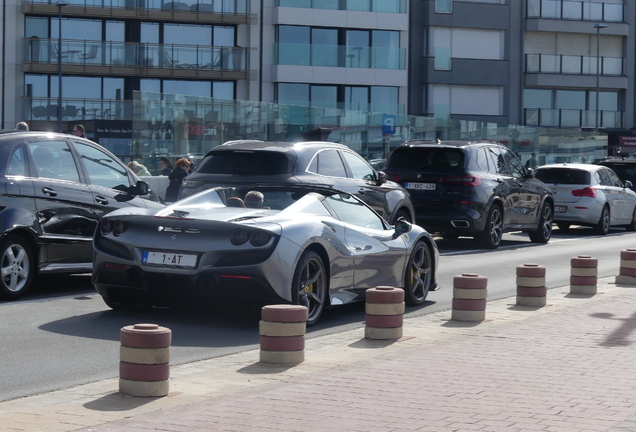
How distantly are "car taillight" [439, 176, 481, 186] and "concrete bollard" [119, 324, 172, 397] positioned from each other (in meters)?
12.2

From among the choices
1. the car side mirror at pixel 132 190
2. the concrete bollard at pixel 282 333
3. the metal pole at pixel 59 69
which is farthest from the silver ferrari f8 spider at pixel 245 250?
the metal pole at pixel 59 69

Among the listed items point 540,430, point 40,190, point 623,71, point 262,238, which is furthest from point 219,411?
point 623,71

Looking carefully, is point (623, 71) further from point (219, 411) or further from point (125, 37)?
point (219, 411)

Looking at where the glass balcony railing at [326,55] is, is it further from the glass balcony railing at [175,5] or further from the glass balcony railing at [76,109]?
the glass balcony railing at [76,109]

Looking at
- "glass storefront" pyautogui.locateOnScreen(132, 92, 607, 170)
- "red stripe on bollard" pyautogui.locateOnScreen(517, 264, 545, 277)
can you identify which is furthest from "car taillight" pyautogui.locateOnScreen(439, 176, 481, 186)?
"glass storefront" pyautogui.locateOnScreen(132, 92, 607, 170)

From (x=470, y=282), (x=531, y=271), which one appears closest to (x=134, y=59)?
(x=531, y=271)

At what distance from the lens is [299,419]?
5.61m

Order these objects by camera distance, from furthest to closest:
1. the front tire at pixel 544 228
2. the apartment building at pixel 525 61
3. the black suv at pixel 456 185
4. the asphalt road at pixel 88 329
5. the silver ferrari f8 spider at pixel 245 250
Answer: the apartment building at pixel 525 61 < the front tire at pixel 544 228 < the black suv at pixel 456 185 < the silver ferrari f8 spider at pixel 245 250 < the asphalt road at pixel 88 329

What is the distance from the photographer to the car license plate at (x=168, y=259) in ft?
28.3

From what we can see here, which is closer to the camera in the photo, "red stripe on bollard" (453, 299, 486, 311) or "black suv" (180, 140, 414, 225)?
"red stripe on bollard" (453, 299, 486, 311)

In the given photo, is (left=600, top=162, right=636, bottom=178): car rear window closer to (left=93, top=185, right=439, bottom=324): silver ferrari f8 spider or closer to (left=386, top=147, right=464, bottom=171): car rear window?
(left=386, top=147, right=464, bottom=171): car rear window

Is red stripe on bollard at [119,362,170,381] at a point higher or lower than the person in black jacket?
lower

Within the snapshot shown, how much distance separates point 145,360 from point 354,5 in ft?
147

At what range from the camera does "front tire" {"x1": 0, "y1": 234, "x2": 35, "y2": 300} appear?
9992mm
